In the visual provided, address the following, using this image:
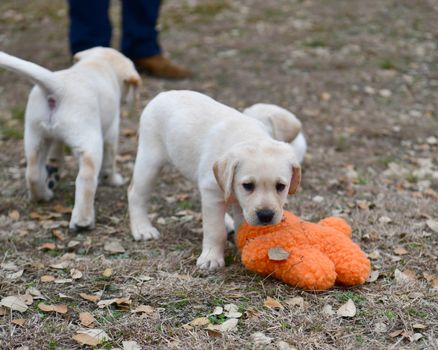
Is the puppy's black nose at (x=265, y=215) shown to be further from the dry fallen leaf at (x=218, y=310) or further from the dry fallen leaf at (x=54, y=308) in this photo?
the dry fallen leaf at (x=54, y=308)

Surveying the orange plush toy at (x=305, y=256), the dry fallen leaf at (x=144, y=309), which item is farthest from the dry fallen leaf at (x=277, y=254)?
the dry fallen leaf at (x=144, y=309)

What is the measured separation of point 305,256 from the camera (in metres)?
3.16

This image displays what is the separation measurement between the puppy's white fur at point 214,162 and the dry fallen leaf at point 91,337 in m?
0.79

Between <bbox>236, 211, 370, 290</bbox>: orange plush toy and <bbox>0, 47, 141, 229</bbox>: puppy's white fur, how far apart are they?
1148 millimetres

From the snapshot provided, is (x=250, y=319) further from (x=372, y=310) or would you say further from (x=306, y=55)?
(x=306, y=55)

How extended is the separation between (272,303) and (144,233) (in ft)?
3.72

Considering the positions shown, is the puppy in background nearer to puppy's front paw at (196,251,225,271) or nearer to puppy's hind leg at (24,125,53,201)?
puppy's front paw at (196,251,225,271)

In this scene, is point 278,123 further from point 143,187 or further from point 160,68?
point 160,68

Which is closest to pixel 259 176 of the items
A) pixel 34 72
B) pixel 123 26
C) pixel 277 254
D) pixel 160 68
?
pixel 277 254

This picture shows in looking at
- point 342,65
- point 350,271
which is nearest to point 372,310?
point 350,271

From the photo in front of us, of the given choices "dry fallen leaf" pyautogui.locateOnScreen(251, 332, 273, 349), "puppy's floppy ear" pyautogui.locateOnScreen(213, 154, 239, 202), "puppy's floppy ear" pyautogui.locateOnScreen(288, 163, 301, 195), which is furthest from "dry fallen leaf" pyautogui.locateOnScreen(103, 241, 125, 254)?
"dry fallen leaf" pyautogui.locateOnScreen(251, 332, 273, 349)

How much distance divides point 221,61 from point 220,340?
580 cm

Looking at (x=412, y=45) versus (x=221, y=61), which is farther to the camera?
(x=412, y=45)

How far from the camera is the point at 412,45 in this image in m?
8.72
